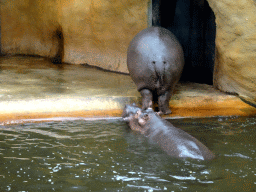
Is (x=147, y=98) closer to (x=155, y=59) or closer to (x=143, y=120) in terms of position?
(x=155, y=59)

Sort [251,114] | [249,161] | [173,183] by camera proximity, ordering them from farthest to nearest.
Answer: [251,114] < [249,161] < [173,183]

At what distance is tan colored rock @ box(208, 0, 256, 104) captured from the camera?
543 cm

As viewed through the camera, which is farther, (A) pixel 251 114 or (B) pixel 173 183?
(A) pixel 251 114

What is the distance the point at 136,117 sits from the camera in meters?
4.64

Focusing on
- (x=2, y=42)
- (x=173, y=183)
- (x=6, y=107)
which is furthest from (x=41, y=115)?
(x=2, y=42)

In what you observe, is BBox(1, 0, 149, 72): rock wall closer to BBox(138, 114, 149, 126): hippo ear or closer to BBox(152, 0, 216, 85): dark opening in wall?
BBox(152, 0, 216, 85): dark opening in wall

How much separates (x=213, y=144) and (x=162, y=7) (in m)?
3.49

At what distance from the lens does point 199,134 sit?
4.48 m

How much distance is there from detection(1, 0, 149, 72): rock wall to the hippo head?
266 centimetres

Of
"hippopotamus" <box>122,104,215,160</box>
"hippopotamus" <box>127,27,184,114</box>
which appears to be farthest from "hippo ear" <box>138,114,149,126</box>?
"hippopotamus" <box>127,27,184,114</box>

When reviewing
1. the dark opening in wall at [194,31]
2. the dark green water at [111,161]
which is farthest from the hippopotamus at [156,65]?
the dark opening in wall at [194,31]

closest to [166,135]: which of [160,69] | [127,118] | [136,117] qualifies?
[136,117]

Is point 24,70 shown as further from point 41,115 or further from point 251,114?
point 251,114

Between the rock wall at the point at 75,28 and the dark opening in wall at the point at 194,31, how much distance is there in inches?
20.8
